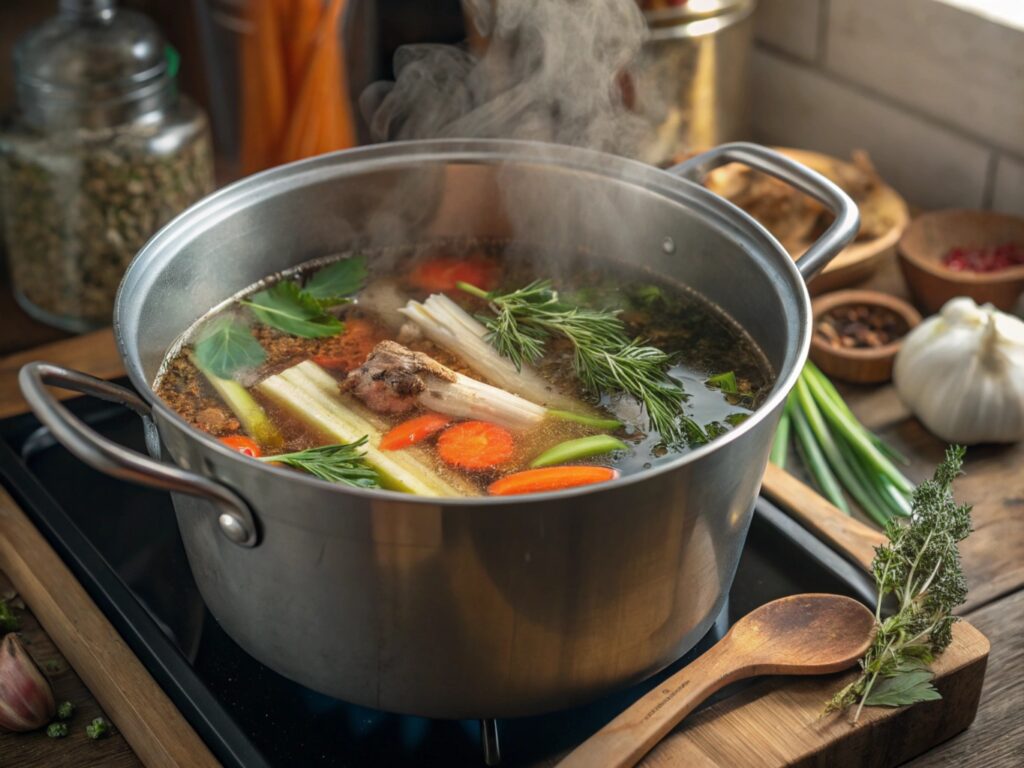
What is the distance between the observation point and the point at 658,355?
4.50 feet

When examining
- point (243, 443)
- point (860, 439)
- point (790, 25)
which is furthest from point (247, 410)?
point (790, 25)

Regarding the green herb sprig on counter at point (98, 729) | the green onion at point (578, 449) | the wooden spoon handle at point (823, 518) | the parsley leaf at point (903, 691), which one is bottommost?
the green herb sprig on counter at point (98, 729)

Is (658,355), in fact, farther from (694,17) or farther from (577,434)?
(694,17)

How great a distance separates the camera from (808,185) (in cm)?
136

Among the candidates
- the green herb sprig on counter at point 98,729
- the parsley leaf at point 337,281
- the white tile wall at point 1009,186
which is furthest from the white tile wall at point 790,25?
the green herb sprig on counter at point 98,729

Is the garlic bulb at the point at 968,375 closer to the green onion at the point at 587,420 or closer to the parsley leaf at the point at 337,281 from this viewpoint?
the green onion at the point at 587,420

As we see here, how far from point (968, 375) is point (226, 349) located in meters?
0.93

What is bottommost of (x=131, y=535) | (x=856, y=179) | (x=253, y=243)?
(x=131, y=535)

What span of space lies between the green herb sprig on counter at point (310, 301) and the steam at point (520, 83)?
258mm

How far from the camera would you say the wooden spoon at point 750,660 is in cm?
106

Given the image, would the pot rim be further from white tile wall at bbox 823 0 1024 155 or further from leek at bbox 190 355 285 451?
white tile wall at bbox 823 0 1024 155

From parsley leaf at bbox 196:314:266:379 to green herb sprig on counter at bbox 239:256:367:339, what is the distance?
4 cm

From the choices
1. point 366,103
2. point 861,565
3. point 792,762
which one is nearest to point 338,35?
point 366,103

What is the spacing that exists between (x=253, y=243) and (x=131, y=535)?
14.9 inches
